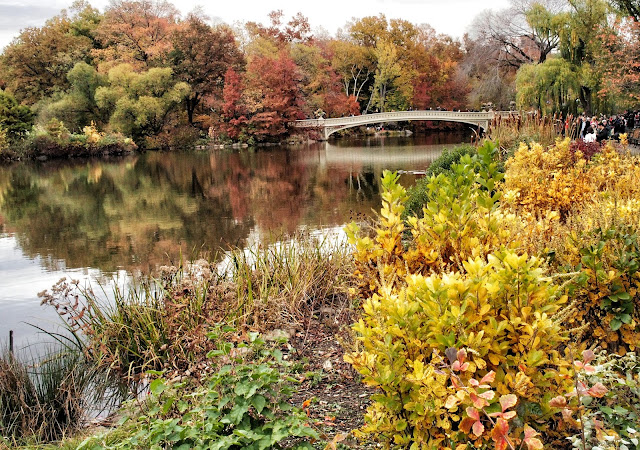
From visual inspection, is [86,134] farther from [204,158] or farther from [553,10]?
[553,10]

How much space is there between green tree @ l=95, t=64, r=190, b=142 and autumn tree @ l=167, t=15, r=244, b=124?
178cm

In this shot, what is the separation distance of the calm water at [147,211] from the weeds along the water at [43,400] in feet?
5.75

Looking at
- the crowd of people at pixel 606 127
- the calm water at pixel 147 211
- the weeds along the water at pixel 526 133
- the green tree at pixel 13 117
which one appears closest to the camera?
the calm water at pixel 147 211

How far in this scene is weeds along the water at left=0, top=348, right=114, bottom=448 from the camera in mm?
3430

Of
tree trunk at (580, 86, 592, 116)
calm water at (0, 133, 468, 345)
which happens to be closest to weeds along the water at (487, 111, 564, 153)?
calm water at (0, 133, 468, 345)

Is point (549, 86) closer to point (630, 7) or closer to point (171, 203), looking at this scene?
point (630, 7)

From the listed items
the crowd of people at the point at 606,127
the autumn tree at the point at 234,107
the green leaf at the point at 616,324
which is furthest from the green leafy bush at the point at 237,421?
the autumn tree at the point at 234,107

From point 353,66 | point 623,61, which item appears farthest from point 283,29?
point 623,61

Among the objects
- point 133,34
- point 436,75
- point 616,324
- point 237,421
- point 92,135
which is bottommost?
point 237,421

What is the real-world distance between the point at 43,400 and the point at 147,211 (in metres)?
9.72

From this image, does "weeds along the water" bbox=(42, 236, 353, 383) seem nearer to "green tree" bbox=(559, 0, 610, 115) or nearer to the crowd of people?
the crowd of people

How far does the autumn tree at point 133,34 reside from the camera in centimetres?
3594

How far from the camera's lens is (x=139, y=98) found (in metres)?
32.8

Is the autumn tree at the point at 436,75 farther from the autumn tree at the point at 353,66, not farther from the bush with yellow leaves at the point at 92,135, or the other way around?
the bush with yellow leaves at the point at 92,135
